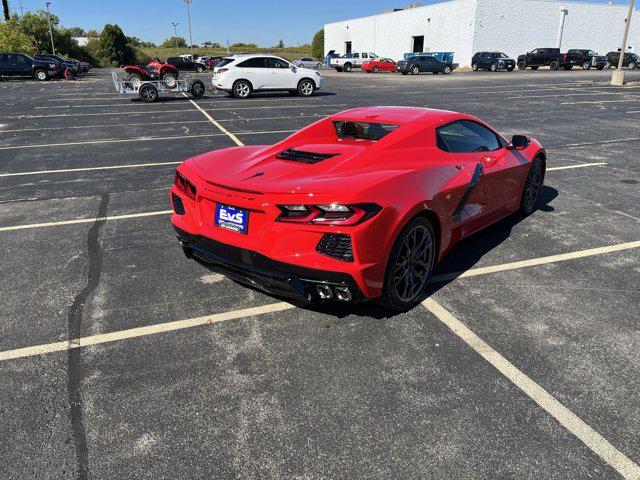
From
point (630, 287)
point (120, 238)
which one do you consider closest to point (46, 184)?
point (120, 238)

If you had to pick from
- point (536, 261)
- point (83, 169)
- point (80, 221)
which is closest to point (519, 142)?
point (536, 261)

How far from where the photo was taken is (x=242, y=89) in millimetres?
20500

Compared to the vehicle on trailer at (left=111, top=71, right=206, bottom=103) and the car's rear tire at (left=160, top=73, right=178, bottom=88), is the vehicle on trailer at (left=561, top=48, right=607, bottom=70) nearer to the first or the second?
the vehicle on trailer at (left=111, top=71, right=206, bottom=103)

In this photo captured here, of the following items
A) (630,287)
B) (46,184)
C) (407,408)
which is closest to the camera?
(407,408)

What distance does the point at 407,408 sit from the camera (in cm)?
272

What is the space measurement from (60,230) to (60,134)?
814 cm

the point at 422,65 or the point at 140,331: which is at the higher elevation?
the point at 422,65

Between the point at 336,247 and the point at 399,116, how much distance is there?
6.17 ft

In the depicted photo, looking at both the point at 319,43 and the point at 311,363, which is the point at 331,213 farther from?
the point at 319,43

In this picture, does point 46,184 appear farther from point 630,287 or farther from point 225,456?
point 630,287

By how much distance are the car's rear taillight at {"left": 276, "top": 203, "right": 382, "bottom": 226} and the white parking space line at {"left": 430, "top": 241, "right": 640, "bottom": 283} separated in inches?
59.4

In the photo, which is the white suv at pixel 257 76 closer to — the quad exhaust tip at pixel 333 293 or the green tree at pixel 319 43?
the quad exhaust tip at pixel 333 293

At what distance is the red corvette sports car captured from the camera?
10.1ft

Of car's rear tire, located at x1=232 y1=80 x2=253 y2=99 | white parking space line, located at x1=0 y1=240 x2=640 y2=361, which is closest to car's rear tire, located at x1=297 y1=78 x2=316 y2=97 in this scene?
car's rear tire, located at x1=232 y1=80 x2=253 y2=99
